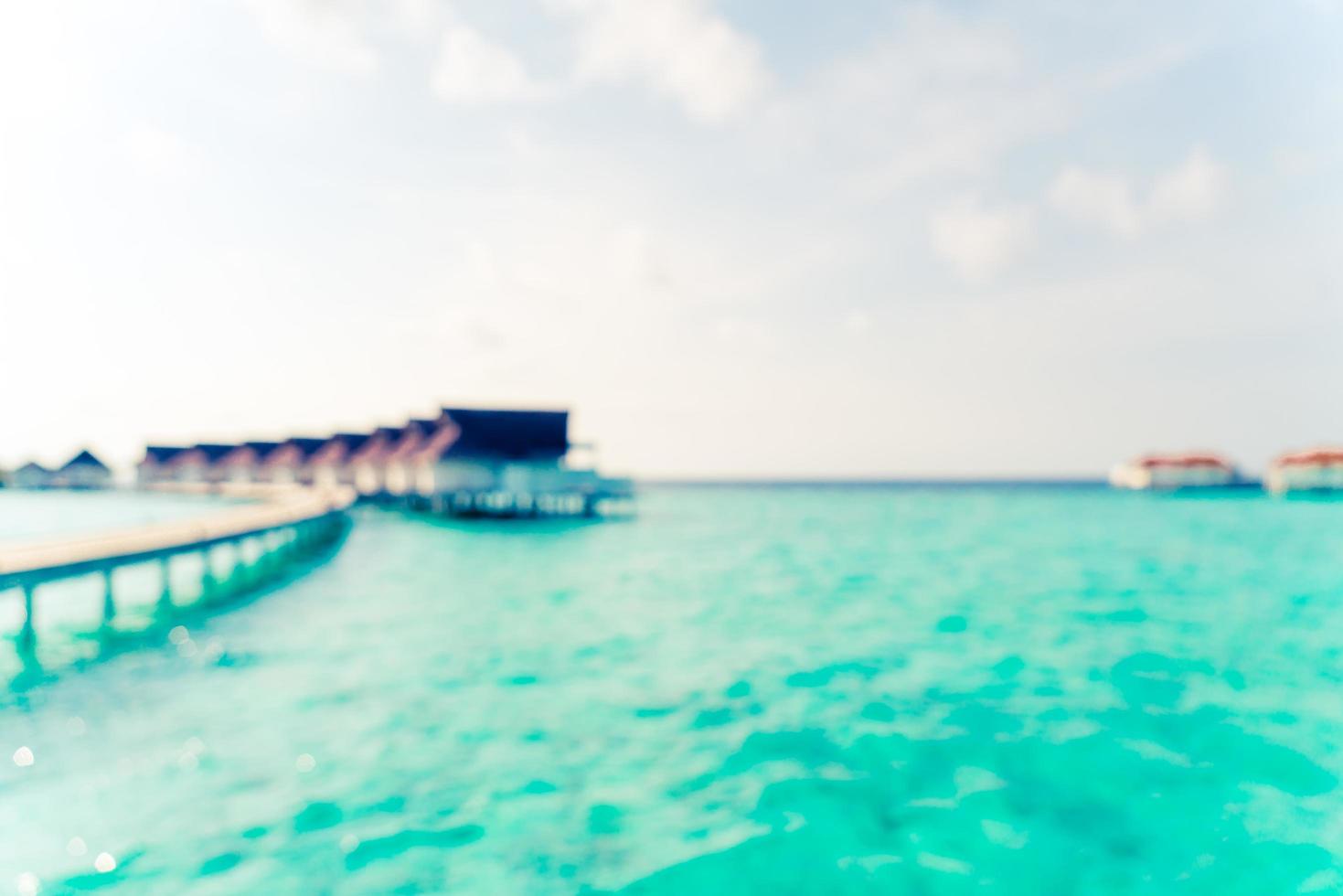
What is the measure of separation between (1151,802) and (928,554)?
77.3 ft

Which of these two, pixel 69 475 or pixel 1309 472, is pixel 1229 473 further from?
pixel 69 475

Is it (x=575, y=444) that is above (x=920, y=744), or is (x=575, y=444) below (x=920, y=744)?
above

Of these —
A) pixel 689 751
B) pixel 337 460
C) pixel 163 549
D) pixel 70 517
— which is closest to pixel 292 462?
pixel 337 460

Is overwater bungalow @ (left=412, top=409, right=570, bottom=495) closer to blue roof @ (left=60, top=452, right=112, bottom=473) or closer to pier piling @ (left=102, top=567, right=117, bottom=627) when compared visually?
pier piling @ (left=102, top=567, right=117, bottom=627)

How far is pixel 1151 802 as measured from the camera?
22.4ft

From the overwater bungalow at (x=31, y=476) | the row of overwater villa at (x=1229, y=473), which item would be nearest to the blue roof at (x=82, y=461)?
the overwater bungalow at (x=31, y=476)

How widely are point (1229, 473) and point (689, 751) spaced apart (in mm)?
105110

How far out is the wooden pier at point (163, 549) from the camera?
12742 mm

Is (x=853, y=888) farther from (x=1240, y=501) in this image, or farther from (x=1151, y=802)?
(x=1240, y=501)

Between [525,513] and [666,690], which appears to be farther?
[525,513]

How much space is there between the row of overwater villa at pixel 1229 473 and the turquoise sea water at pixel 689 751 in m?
80.2

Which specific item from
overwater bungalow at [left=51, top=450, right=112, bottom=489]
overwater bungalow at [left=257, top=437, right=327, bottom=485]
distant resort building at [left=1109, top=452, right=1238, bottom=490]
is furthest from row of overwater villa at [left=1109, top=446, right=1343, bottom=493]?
overwater bungalow at [left=51, top=450, right=112, bottom=489]

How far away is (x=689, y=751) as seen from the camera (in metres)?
7.94

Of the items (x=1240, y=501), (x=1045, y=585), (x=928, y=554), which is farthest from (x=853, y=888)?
(x=1240, y=501)
